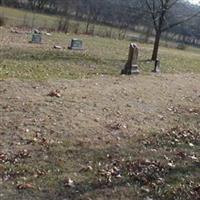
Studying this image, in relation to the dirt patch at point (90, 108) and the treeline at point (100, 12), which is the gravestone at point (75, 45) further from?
the treeline at point (100, 12)

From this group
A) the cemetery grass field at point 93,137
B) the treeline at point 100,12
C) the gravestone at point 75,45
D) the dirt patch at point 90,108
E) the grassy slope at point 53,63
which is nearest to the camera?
the cemetery grass field at point 93,137

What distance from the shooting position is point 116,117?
10523 millimetres

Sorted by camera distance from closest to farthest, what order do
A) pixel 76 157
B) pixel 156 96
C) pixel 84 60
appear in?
pixel 76 157, pixel 156 96, pixel 84 60

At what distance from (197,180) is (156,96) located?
22.0ft

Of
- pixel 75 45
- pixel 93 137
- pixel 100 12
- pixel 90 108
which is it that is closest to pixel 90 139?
pixel 93 137

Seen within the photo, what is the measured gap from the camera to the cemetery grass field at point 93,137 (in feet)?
21.8

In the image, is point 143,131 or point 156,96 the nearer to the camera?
point 143,131

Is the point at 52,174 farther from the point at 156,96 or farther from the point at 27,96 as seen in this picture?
the point at 156,96

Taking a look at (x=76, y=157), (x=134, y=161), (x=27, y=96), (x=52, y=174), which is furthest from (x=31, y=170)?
(x=27, y=96)

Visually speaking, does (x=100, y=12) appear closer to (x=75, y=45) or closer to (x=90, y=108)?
(x=75, y=45)

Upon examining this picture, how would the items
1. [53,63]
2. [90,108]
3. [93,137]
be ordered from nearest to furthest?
[93,137], [90,108], [53,63]

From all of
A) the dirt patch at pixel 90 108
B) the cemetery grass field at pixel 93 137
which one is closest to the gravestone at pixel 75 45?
the cemetery grass field at pixel 93 137

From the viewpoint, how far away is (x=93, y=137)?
8797 millimetres

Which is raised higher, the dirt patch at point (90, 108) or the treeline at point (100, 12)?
the treeline at point (100, 12)
